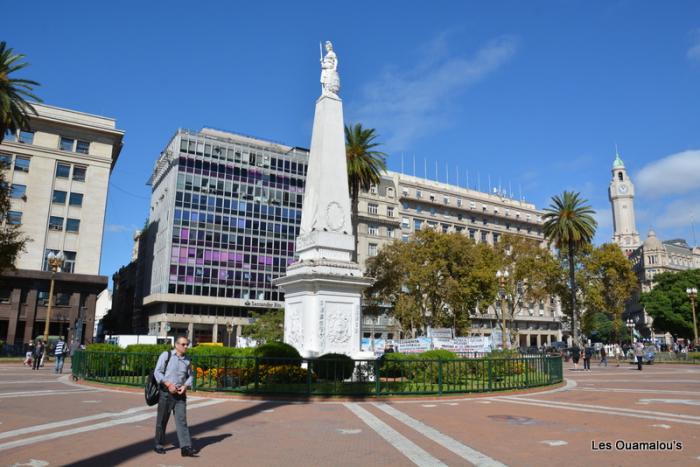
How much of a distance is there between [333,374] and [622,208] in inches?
6669

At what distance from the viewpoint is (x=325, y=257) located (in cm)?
1858

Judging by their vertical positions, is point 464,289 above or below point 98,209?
below

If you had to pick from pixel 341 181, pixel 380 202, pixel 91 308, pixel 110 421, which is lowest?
pixel 110 421

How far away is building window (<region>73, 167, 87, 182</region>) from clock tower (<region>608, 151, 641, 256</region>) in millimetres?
147612

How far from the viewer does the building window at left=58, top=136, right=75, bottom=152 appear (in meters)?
56.4

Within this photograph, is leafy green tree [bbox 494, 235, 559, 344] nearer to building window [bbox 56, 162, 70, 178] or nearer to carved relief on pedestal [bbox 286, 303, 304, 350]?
carved relief on pedestal [bbox 286, 303, 304, 350]

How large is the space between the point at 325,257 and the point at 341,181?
3062 millimetres

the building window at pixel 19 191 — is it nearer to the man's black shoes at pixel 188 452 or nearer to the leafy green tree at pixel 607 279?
the man's black shoes at pixel 188 452

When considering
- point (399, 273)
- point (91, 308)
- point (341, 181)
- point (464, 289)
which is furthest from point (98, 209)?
point (341, 181)

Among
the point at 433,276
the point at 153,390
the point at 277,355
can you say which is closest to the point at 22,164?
the point at 433,276

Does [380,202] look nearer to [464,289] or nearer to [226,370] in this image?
[464,289]

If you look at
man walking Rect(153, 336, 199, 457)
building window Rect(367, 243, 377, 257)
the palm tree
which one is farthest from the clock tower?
man walking Rect(153, 336, 199, 457)

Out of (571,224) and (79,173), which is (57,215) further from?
(571,224)

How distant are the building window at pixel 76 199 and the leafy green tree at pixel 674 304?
7789 cm
